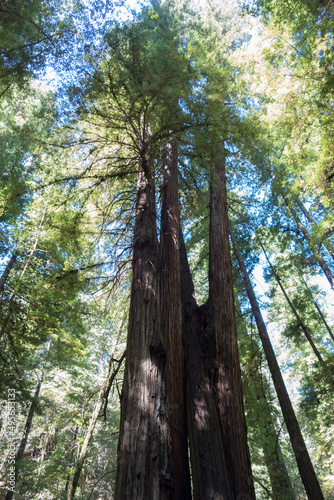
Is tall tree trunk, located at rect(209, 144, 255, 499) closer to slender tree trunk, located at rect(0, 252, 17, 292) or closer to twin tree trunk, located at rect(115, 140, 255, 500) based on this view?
twin tree trunk, located at rect(115, 140, 255, 500)

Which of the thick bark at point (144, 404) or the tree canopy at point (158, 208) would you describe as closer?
the thick bark at point (144, 404)

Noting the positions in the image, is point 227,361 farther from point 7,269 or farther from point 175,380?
point 7,269

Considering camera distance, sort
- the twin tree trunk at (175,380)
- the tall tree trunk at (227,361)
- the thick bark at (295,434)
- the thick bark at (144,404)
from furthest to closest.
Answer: the thick bark at (295,434) → the tall tree trunk at (227,361) → the twin tree trunk at (175,380) → the thick bark at (144,404)

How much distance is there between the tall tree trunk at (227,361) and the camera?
10.2 ft

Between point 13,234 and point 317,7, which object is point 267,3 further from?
point 13,234

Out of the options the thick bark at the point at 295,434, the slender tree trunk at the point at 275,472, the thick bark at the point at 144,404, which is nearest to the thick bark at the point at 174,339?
the thick bark at the point at 144,404

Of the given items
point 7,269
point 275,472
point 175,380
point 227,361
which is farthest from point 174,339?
point 7,269

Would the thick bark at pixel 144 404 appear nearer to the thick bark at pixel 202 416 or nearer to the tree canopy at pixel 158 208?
the tree canopy at pixel 158 208

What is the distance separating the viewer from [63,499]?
1017 cm

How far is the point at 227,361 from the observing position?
145 inches

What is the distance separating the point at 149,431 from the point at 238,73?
27.9ft

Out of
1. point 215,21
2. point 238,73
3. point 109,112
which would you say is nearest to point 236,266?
point 238,73

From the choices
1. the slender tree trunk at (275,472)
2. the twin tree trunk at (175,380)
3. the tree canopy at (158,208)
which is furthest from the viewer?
the slender tree trunk at (275,472)

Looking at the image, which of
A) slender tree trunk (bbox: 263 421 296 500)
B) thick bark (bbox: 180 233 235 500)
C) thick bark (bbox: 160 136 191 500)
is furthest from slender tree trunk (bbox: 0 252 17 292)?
slender tree trunk (bbox: 263 421 296 500)
